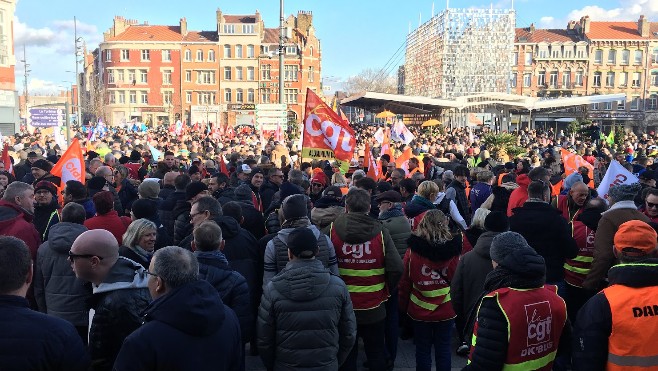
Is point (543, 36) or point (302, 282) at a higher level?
point (543, 36)

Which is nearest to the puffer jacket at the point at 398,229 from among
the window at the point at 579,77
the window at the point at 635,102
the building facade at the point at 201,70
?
the building facade at the point at 201,70

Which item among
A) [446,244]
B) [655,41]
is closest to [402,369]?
[446,244]

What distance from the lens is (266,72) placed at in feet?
229

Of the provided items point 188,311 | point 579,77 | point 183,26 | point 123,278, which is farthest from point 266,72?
point 188,311

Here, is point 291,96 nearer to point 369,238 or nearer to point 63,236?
point 369,238

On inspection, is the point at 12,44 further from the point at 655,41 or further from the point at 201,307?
the point at 655,41

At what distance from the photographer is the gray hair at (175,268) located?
Answer: 267cm

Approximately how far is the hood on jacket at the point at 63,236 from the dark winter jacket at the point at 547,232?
3.78m

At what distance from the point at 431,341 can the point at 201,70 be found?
6957cm

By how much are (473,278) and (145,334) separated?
2.71 m

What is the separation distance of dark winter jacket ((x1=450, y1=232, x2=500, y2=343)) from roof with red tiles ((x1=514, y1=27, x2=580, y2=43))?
239ft

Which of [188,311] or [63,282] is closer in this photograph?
[188,311]

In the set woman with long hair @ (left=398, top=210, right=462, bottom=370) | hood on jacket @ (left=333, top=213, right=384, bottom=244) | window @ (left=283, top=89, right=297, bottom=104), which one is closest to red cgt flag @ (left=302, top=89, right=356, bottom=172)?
woman with long hair @ (left=398, top=210, right=462, bottom=370)

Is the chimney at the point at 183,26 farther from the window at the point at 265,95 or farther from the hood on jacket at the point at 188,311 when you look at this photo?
the hood on jacket at the point at 188,311
